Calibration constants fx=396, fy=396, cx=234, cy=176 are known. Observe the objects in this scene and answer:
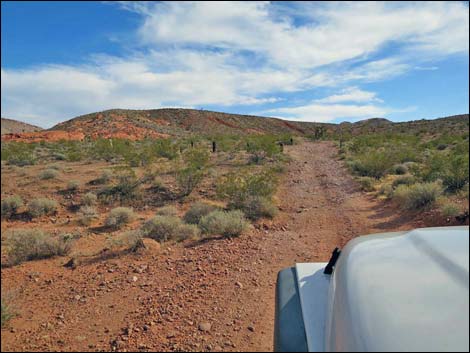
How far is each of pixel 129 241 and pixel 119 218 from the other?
196cm

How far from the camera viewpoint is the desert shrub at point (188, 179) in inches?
498

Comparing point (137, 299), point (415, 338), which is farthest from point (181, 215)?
point (415, 338)

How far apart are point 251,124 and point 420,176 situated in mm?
82795

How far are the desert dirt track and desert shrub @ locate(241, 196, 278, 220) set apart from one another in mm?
712

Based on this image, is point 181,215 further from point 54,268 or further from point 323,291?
point 323,291

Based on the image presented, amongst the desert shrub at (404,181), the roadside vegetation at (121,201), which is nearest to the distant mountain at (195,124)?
the roadside vegetation at (121,201)

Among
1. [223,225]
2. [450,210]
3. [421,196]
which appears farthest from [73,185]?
[450,210]

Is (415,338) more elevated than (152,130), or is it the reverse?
(152,130)

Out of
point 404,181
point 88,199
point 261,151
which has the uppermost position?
point 261,151

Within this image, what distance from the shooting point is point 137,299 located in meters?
5.18

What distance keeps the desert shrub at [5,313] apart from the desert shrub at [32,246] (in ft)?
5.37

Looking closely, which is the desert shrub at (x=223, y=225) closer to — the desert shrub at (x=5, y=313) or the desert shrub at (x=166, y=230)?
the desert shrub at (x=166, y=230)

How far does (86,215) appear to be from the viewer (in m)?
9.13

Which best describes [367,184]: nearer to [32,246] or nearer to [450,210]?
[450,210]
